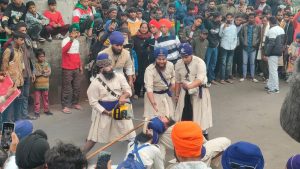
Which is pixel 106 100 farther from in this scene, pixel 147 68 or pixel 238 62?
pixel 238 62

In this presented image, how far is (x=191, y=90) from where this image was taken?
7.49m

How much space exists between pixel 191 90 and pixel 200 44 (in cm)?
373

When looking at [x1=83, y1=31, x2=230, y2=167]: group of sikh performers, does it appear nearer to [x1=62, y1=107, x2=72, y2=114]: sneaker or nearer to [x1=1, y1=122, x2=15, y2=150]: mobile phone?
[x1=1, y1=122, x2=15, y2=150]: mobile phone

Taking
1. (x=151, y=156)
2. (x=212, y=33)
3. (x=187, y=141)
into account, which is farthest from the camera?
(x=212, y=33)

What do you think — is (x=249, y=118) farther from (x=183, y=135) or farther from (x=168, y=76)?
(x=183, y=135)

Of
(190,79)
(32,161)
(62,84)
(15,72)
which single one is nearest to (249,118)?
(190,79)

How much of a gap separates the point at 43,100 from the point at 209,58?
4390 millimetres

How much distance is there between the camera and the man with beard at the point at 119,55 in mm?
7508

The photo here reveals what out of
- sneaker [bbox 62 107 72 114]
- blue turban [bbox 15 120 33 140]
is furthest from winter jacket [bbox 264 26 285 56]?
blue turban [bbox 15 120 33 140]

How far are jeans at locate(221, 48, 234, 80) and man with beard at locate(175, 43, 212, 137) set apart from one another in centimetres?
421

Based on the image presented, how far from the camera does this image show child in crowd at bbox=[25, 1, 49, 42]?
892 centimetres

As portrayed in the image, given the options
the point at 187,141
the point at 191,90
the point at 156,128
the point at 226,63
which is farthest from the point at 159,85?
the point at 226,63

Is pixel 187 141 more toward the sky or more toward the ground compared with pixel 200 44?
more toward the ground

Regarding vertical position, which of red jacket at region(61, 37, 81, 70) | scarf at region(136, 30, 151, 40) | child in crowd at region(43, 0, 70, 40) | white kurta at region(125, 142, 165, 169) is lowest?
white kurta at region(125, 142, 165, 169)
